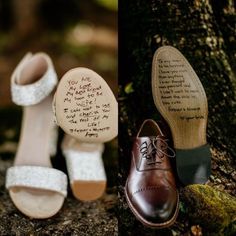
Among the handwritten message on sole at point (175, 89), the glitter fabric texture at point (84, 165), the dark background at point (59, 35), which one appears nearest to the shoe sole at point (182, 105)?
the handwritten message on sole at point (175, 89)

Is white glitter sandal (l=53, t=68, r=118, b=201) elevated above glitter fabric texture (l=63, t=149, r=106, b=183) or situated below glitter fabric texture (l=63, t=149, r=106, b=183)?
above

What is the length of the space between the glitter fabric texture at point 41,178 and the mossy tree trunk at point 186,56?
12 centimetres

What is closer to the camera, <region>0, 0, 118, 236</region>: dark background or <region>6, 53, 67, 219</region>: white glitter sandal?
<region>6, 53, 67, 219</region>: white glitter sandal

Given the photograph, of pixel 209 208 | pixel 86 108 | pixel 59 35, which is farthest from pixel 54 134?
pixel 59 35

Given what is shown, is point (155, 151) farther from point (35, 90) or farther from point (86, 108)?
point (35, 90)

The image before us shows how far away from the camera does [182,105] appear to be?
867 mm

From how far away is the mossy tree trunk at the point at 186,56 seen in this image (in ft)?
2.94

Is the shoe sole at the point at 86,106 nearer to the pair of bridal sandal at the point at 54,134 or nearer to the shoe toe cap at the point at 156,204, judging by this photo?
the pair of bridal sandal at the point at 54,134

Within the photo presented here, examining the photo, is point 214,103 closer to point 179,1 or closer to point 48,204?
point 179,1

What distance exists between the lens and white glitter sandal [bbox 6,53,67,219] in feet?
3.08

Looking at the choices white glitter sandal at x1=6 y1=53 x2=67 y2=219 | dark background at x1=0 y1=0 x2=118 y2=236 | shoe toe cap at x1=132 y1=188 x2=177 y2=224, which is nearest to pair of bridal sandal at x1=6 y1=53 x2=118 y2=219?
white glitter sandal at x1=6 y1=53 x2=67 y2=219

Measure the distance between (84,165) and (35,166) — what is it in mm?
105

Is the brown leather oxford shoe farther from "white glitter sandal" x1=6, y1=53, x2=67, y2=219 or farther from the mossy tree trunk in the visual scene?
"white glitter sandal" x1=6, y1=53, x2=67, y2=219

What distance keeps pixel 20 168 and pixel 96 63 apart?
165 cm
